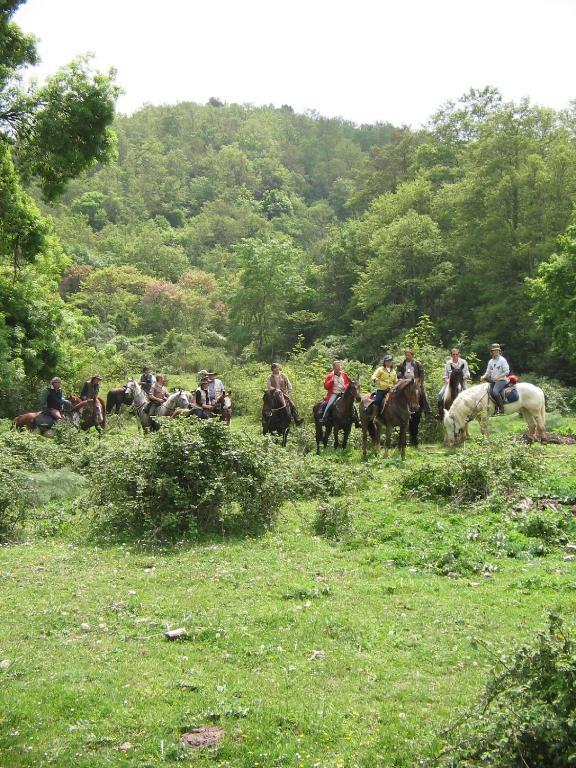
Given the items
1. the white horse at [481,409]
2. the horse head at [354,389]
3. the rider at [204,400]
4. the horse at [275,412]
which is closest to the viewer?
the horse head at [354,389]

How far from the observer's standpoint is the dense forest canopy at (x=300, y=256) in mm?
12531

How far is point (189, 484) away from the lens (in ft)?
36.0

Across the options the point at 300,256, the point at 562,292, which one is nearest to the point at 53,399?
the point at 562,292

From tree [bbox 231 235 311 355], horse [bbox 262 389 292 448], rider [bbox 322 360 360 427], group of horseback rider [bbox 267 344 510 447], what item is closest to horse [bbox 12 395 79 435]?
horse [bbox 262 389 292 448]

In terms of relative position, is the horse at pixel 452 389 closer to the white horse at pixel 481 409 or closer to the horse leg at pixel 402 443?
the white horse at pixel 481 409

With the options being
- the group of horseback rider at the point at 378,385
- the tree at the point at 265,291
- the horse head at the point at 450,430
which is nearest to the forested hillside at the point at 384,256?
the tree at the point at 265,291

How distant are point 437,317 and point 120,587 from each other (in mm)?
31701

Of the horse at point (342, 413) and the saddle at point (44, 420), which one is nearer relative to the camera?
the horse at point (342, 413)

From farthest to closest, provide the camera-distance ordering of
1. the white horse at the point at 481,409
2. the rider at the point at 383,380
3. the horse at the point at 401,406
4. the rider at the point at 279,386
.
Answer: the rider at the point at 279,386 < the white horse at the point at 481,409 < the rider at the point at 383,380 < the horse at the point at 401,406

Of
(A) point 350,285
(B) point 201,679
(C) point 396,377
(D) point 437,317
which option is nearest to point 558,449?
(C) point 396,377

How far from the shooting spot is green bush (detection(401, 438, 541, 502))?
38.1 feet

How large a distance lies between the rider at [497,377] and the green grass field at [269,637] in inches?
294

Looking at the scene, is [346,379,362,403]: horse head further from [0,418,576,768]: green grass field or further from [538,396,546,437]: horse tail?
[0,418,576,768]: green grass field

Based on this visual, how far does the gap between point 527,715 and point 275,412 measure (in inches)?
563
